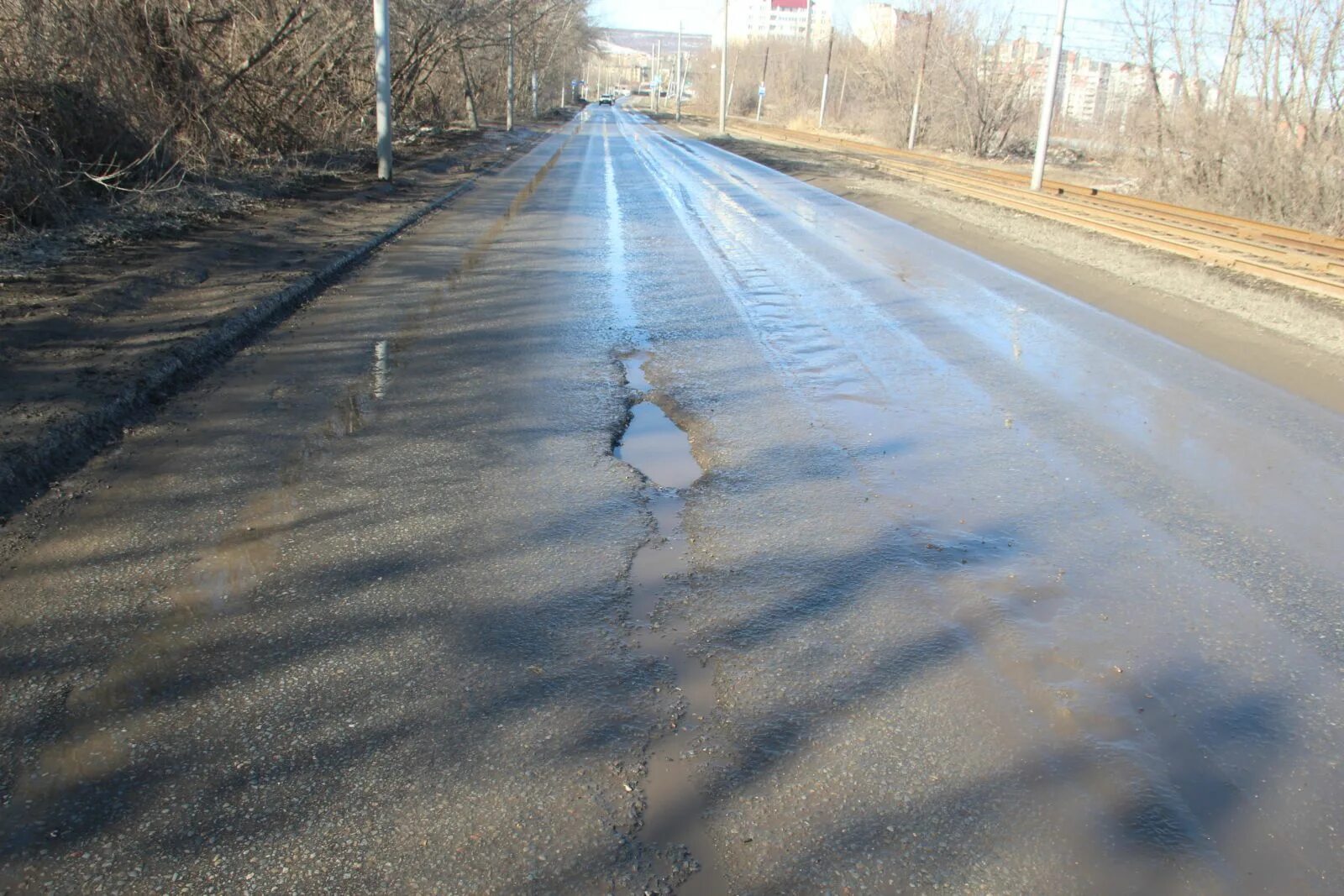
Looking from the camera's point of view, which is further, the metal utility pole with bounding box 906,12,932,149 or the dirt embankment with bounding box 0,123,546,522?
the metal utility pole with bounding box 906,12,932,149

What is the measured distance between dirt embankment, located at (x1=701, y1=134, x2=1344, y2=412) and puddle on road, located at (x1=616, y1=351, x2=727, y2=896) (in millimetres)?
5578

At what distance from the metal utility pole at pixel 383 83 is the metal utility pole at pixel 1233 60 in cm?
1825

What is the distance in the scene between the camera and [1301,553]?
5.01 m

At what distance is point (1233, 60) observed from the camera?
2214 cm

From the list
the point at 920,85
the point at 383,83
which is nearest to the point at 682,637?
the point at 383,83

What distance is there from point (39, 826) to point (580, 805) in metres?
1.55

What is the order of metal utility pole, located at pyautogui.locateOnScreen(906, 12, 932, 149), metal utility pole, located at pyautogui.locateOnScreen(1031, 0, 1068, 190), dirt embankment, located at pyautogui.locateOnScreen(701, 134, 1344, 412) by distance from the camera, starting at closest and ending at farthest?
dirt embankment, located at pyautogui.locateOnScreen(701, 134, 1344, 412)
metal utility pole, located at pyautogui.locateOnScreen(1031, 0, 1068, 190)
metal utility pole, located at pyautogui.locateOnScreen(906, 12, 932, 149)

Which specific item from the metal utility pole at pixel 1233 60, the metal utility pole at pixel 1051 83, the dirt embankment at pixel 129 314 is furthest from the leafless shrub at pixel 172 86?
the metal utility pole at pixel 1233 60

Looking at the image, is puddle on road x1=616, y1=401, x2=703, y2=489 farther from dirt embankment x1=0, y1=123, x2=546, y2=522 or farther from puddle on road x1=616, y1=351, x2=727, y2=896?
dirt embankment x1=0, y1=123, x2=546, y2=522

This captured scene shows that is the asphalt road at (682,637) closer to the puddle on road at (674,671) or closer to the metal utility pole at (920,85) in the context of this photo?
the puddle on road at (674,671)

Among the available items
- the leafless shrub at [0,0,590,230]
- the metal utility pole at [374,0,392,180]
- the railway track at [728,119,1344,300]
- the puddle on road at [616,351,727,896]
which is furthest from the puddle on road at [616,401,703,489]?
the metal utility pole at [374,0,392,180]

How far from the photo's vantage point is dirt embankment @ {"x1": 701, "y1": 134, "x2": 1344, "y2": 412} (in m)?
9.13

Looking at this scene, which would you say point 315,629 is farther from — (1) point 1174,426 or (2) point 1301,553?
(1) point 1174,426

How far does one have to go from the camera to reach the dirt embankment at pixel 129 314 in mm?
5770
